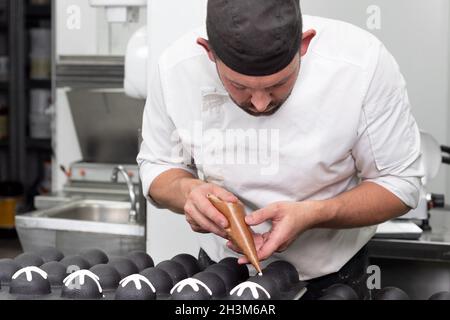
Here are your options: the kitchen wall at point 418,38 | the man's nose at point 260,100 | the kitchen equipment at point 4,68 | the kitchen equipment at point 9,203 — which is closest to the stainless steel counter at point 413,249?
the kitchen wall at point 418,38

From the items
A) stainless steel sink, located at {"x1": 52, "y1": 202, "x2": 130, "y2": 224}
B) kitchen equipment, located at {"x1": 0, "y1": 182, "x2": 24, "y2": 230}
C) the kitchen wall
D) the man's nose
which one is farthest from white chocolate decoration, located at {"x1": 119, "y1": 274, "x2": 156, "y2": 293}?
kitchen equipment, located at {"x1": 0, "y1": 182, "x2": 24, "y2": 230}

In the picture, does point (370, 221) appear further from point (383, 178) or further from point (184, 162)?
point (184, 162)

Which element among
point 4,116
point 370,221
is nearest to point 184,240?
point 370,221

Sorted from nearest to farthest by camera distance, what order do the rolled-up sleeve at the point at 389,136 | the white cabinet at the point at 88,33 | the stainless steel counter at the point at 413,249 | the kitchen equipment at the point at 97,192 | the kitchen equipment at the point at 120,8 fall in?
the rolled-up sleeve at the point at 389,136 < the stainless steel counter at the point at 413,249 < the kitchen equipment at the point at 120,8 < the kitchen equipment at the point at 97,192 < the white cabinet at the point at 88,33

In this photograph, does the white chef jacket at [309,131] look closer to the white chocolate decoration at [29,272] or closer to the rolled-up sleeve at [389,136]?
the rolled-up sleeve at [389,136]

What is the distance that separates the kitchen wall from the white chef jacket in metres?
1.38

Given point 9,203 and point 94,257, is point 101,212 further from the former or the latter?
point 9,203

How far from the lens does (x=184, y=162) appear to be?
76.4 inches

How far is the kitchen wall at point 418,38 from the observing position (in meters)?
3.17

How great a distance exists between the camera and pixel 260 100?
61.6 inches

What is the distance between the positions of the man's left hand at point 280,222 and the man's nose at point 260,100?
0.20 metres
